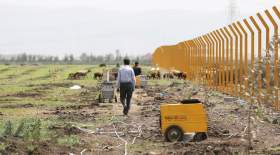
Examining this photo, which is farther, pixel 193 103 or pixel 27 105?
pixel 27 105

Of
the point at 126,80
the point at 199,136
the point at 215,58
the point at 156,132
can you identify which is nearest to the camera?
the point at 199,136

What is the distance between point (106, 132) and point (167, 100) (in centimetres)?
931

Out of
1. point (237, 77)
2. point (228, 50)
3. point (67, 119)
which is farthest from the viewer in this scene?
point (228, 50)

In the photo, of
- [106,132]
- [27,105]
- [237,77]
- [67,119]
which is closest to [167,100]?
[237,77]

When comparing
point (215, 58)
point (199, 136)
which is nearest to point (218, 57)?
point (215, 58)

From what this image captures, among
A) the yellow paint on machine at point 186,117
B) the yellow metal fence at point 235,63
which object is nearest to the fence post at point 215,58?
the yellow metal fence at point 235,63

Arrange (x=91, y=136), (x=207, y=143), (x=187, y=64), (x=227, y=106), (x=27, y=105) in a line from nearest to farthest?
(x=207, y=143)
(x=91, y=136)
(x=227, y=106)
(x=27, y=105)
(x=187, y=64)

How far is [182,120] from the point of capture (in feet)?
40.3

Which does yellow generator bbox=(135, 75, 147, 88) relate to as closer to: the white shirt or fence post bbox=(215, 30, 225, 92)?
fence post bbox=(215, 30, 225, 92)

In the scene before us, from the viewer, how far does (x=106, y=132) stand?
540 inches

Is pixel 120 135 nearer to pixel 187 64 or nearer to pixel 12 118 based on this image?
pixel 12 118

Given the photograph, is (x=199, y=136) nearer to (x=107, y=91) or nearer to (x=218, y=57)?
(x=107, y=91)

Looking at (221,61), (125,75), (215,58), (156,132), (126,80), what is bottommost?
(156,132)

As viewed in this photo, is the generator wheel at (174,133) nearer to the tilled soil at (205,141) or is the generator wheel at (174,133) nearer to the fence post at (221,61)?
the tilled soil at (205,141)
